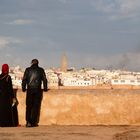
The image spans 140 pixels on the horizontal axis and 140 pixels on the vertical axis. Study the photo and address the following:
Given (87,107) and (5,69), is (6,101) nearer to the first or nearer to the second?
(5,69)

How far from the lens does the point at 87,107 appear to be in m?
11.0

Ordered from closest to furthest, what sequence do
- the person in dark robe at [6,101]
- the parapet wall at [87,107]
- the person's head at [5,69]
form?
the person's head at [5,69]
the person in dark robe at [6,101]
the parapet wall at [87,107]


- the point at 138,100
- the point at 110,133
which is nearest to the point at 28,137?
the point at 110,133

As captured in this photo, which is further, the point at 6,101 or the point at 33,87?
the point at 6,101

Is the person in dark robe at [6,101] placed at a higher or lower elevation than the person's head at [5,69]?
lower

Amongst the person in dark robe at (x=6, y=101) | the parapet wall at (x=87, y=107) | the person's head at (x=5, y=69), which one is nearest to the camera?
the person's head at (x=5, y=69)

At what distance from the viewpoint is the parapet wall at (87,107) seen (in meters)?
11.0

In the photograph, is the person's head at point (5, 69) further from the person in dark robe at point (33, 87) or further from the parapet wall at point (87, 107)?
the parapet wall at point (87, 107)

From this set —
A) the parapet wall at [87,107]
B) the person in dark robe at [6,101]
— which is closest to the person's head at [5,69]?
the person in dark robe at [6,101]

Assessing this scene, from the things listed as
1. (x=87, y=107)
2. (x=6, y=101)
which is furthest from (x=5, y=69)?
(x=87, y=107)

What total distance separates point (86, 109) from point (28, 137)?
246 centimetres

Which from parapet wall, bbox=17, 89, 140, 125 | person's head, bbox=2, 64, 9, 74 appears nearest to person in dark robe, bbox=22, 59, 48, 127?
parapet wall, bbox=17, 89, 140, 125

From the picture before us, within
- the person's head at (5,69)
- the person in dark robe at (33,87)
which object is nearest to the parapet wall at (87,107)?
the person in dark robe at (33,87)

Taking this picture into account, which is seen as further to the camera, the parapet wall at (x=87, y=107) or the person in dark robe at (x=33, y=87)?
Result: the parapet wall at (x=87, y=107)
